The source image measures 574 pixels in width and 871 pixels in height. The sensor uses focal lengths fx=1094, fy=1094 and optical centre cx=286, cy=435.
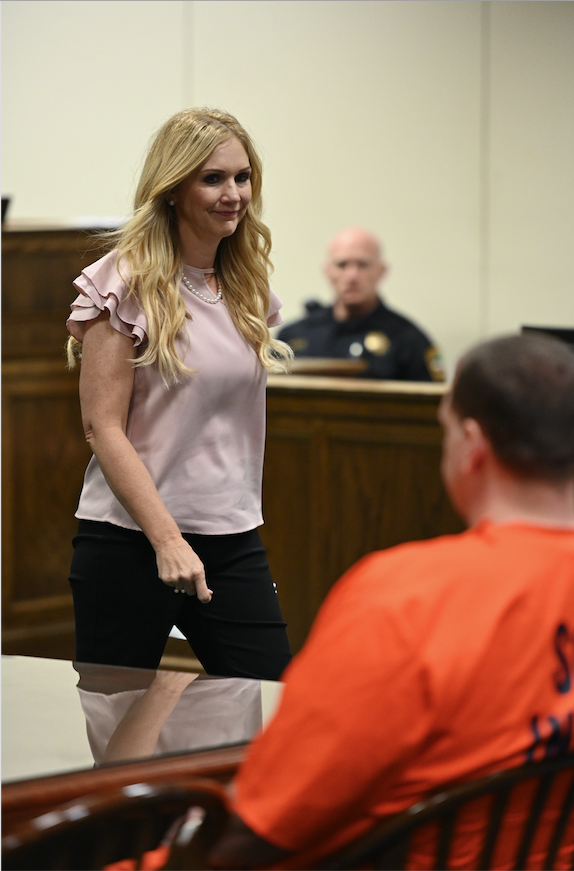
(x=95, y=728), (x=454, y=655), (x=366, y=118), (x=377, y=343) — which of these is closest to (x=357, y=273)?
Answer: (x=377, y=343)

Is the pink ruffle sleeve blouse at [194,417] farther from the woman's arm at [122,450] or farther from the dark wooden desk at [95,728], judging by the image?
the dark wooden desk at [95,728]

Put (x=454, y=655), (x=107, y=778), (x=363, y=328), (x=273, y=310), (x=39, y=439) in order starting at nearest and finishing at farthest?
(x=454, y=655) < (x=107, y=778) < (x=273, y=310) < (x=39, y=439) < (x=363, y=328)

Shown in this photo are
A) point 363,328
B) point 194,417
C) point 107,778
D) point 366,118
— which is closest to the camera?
point 107,778

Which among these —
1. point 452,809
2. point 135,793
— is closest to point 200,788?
point 135,793

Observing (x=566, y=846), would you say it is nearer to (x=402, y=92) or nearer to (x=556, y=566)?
(x=556, y=566)

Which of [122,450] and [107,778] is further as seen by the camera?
[122,450]

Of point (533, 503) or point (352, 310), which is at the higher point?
point (352, 310)

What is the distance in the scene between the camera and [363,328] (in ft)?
16.0

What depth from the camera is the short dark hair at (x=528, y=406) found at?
0.93 metres

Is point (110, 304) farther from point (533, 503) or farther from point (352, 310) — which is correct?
point (352, 310)

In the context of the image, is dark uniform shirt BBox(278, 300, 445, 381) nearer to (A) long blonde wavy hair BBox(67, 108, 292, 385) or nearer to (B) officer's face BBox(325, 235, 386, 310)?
(B) officer's face BBox(325, 235, 386, 310)

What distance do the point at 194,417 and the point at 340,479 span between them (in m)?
1.64

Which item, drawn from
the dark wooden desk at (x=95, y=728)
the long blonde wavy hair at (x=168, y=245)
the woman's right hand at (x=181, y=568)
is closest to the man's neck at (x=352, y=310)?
the long blonde wavy hair at (x=168, y=245)

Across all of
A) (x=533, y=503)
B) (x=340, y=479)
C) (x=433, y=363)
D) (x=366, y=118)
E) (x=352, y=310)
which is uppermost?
(x=366, y=118)
